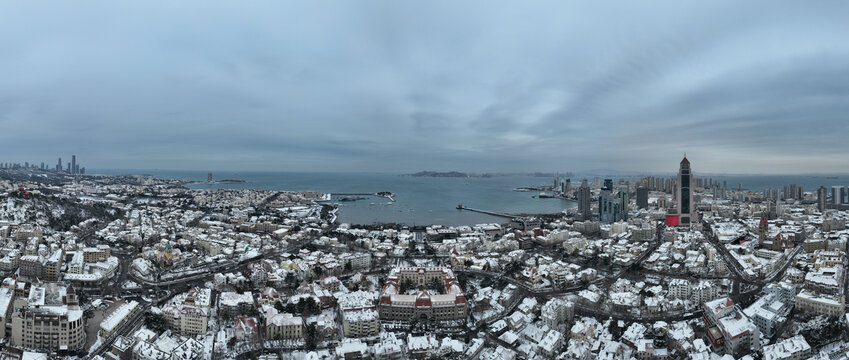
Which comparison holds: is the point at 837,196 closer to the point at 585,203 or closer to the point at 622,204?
the point at 622,204

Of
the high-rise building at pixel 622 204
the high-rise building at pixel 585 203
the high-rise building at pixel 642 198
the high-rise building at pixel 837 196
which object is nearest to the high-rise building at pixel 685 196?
the high-rise building at pixel 622 204

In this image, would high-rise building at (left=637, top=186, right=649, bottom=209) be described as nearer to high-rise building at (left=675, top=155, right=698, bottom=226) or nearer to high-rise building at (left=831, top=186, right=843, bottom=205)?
high-rise building at (left=675, top=155, right=698, bottom=226)

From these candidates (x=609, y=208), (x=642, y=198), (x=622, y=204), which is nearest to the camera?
(x=622, y=204)

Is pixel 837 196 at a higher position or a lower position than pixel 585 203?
higher

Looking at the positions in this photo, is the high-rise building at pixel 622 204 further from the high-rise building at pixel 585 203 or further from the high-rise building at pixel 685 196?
the high-rise building at pixel 685 196

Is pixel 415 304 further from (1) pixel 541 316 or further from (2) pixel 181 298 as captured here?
(2) pixel 181 298

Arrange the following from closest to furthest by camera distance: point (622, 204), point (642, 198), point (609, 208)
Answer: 1. point (622, 204)
2. point (609, 208)
3. point (642, 198)

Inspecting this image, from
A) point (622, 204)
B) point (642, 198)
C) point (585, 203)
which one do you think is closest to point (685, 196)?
point (622, 204)

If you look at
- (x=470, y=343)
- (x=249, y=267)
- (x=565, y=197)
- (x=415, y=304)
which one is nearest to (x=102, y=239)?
(x=249, y=267)
